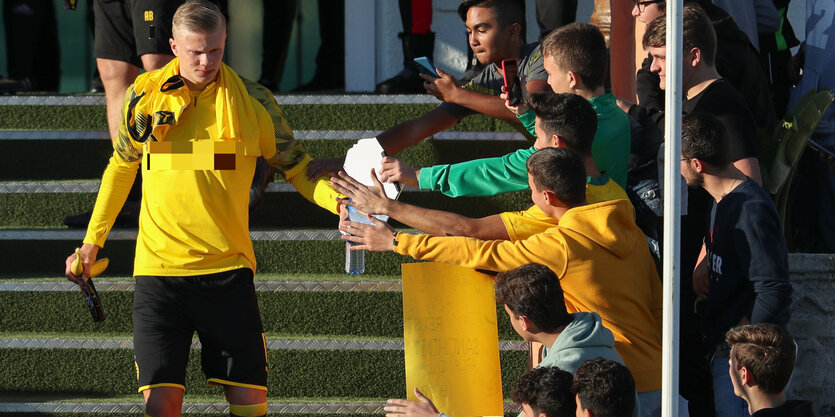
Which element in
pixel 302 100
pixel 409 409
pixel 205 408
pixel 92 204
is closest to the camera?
pixel 409 409

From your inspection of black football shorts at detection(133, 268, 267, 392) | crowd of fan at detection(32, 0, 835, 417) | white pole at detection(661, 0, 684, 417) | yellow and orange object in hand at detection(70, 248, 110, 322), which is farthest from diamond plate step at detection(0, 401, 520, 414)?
white pole at detection(661, 0, 684, 417)

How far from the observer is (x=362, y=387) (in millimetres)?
5168

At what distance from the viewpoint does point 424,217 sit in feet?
13.0

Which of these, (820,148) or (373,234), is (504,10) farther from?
(820,148)

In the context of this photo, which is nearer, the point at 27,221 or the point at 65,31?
the point at 27,221

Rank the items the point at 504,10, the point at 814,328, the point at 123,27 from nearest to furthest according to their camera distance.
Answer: the point at 814,328
the point at 504,10
the point at 123,27

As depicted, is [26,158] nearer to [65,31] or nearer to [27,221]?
[27,221]

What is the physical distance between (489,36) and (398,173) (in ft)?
3.55

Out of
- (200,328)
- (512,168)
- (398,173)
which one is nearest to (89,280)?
(200,328)

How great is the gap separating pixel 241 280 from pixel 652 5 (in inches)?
84.1

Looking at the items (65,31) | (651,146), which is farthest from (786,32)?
(65,31)

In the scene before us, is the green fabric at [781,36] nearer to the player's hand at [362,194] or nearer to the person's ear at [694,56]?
the person's ear at [694,56]

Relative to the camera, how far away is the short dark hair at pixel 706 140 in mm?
3762

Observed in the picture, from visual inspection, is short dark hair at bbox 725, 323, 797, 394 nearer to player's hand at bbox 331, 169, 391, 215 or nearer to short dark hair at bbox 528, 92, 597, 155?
short dark hair at bbox 528, 92, 597, 155
